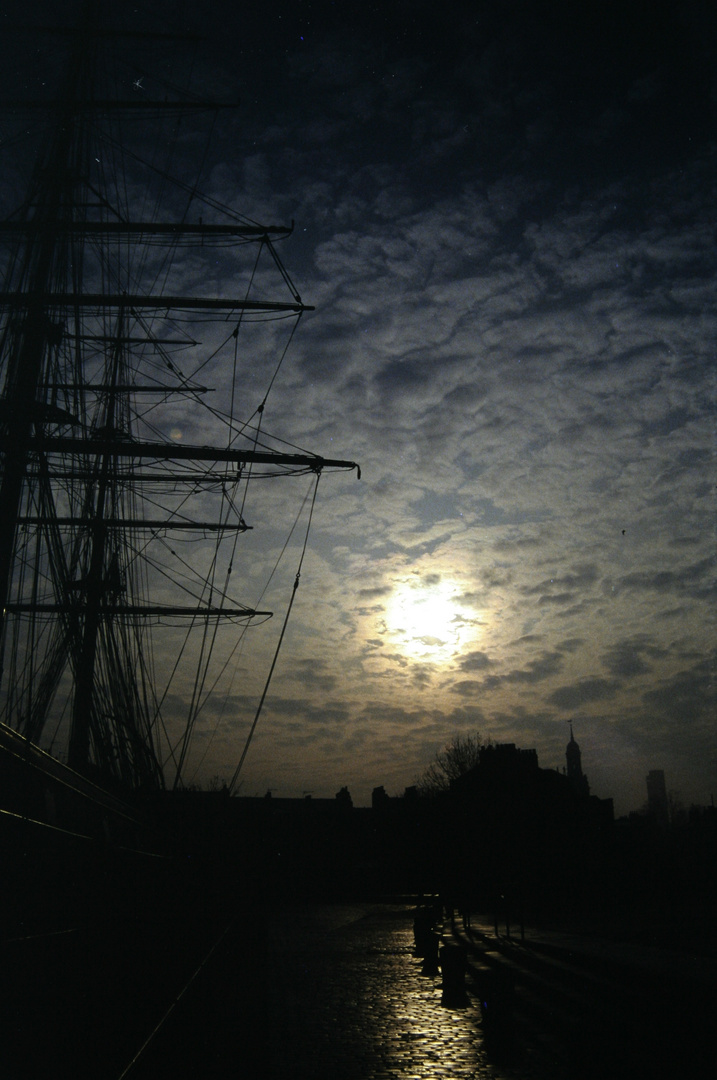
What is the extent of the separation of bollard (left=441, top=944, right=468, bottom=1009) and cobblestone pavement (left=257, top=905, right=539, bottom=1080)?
0.15 metres

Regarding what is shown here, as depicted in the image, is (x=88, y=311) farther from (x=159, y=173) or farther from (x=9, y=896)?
(x=9, y=896)

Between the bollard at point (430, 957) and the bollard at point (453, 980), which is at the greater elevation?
the bollard at point (453, 980)

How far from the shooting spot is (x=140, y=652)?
29.0 m

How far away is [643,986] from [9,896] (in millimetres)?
7489

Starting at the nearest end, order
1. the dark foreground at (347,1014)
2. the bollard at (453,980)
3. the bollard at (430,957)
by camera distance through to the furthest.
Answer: the dark foreground at (347,1014)
the bollard at (453,980)
the bollard at (430,957)

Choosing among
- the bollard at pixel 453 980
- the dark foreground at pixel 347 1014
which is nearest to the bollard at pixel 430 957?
the dark foreground at pixel 347 1014

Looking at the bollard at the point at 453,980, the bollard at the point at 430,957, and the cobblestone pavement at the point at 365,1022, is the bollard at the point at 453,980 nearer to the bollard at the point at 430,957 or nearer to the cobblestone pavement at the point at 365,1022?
the cobblestone pavement at the point at 365,1022

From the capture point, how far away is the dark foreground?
22.1ft

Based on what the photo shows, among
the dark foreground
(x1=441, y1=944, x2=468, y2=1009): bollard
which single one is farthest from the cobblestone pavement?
(x1=441, y1=944, x2=468, y2=1009): bollard

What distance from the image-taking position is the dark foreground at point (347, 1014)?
673cm

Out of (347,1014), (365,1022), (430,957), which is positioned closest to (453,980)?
(347,1014)

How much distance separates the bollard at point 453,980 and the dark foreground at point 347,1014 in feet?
0.19

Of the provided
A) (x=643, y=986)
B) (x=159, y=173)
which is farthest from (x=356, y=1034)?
(x=159, y=173)

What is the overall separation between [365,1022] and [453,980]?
188 cm
